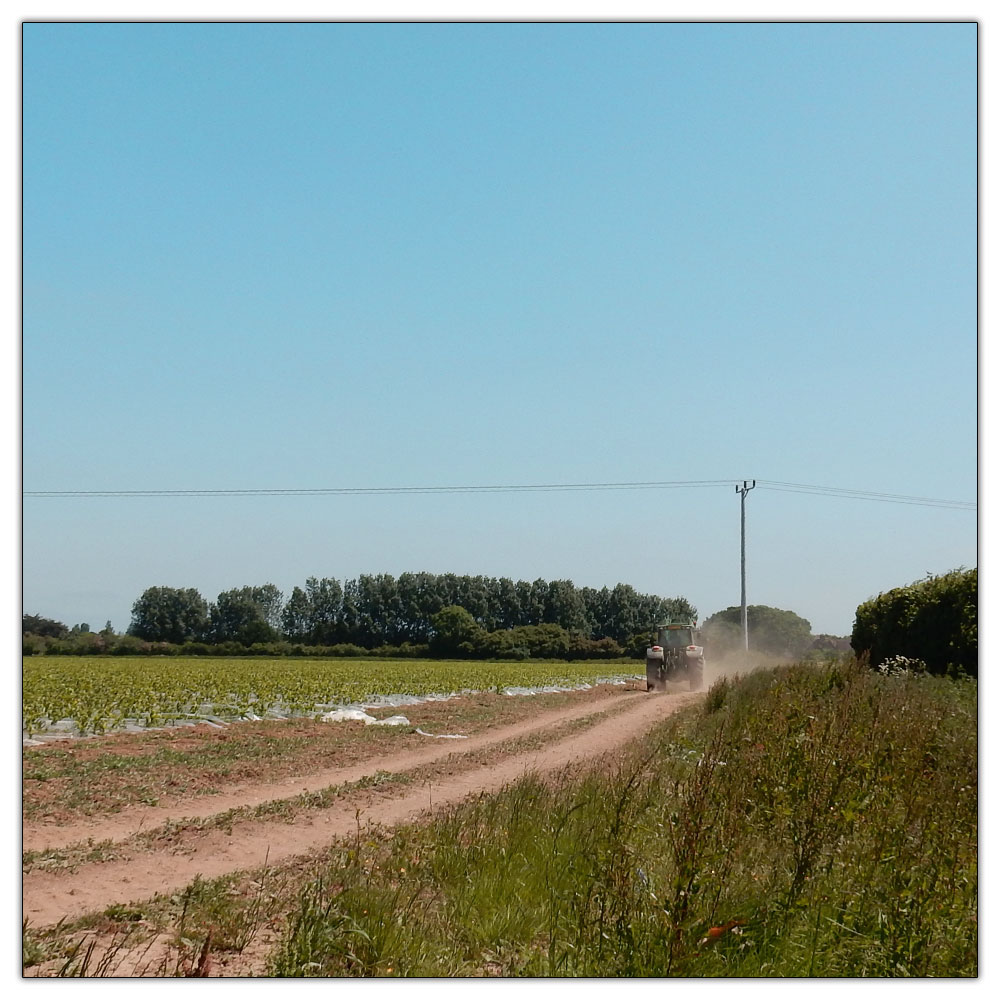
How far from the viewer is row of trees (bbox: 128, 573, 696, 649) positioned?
172 ft

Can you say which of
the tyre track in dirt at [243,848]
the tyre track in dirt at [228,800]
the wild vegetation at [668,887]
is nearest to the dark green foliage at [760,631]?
the tyre track in dirt at [228,800]

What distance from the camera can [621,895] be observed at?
447cm

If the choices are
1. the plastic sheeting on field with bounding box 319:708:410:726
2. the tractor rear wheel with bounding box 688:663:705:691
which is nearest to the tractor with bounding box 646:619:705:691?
the tractor rear wheel with bounding box 688:663:705:691

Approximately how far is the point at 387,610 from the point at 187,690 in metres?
44.9

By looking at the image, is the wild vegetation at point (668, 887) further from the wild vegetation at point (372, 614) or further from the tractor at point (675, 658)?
the wild vegetation at point (372, 614)

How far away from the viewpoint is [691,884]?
4.39 m

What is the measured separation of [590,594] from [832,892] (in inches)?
3077

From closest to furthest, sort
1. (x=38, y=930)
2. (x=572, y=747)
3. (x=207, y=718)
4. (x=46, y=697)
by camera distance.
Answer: (x=38, y=930) → (x=572, y=747) → (x=207, y=718) → (x=46, y=697)

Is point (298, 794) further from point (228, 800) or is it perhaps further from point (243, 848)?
point (243, 848)

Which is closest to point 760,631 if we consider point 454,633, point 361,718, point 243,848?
point 454,633

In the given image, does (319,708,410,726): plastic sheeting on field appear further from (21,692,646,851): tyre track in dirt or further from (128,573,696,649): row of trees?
(128,573,696,649): row of trees
